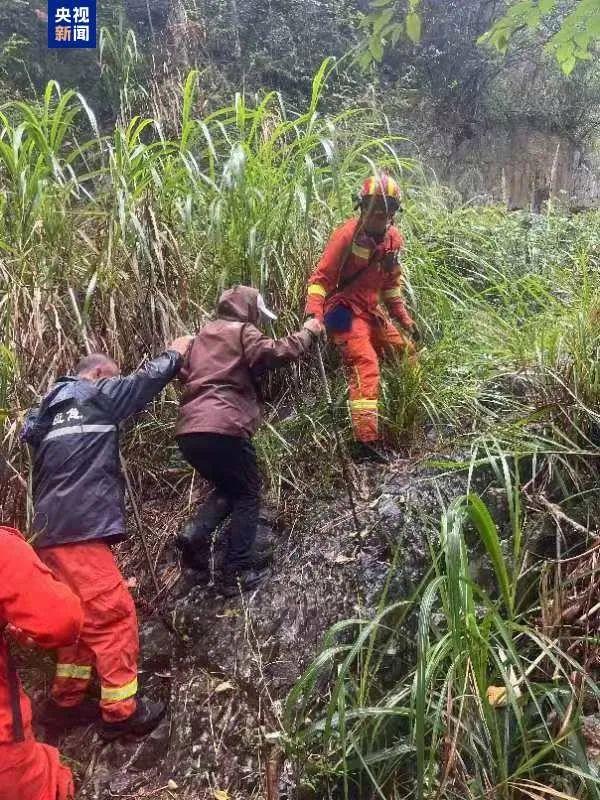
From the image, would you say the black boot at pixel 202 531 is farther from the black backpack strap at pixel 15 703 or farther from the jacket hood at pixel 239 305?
the black backpack strap at pixel 15 703

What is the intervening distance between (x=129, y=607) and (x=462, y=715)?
147 centimetres

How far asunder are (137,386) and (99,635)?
1.05m

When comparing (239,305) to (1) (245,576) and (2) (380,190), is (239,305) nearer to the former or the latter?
(2) (380,190)

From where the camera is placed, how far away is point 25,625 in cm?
195

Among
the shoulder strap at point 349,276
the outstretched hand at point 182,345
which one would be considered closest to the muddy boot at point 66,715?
the outstretched hand at point 182,345

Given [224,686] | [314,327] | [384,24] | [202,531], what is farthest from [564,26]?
[224,686]

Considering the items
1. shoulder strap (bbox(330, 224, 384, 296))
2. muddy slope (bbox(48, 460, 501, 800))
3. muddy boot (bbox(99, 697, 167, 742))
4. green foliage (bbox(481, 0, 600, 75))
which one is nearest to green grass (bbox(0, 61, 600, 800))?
muddy slope (bbox(48, 460, 501, 800))

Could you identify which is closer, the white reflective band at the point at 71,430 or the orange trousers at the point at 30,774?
the orange trousers at the point at 30,774

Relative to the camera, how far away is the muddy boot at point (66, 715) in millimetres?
2643

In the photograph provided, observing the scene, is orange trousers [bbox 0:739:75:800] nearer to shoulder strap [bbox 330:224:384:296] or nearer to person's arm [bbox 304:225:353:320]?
person's arm [bbox 304:225:353:320]

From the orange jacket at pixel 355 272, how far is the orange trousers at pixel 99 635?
160 cm

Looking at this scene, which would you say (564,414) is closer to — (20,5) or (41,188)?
(41,188)

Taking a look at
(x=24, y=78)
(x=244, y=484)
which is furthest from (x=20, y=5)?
(x=244, y=484)

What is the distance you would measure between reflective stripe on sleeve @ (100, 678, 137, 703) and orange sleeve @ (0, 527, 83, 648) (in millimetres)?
559
